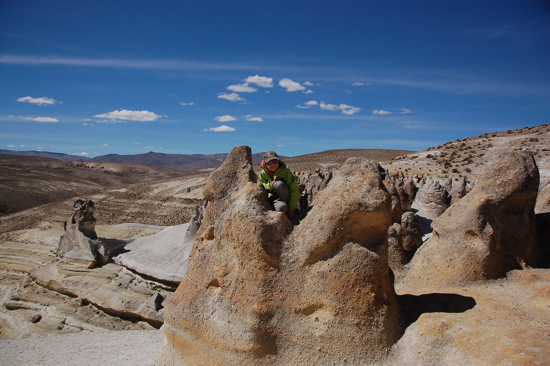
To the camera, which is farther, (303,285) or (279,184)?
(279,184)

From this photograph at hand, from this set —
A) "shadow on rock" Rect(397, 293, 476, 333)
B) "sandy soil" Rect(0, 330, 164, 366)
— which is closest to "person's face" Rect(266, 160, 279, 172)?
"shadow on rock" Rect(397, 293, 476, 333)

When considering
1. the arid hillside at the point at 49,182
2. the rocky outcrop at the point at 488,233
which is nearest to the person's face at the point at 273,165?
the rocky outcrop at the point at 488,233

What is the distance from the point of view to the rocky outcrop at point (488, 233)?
4223mm

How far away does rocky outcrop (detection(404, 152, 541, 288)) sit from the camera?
13.9ft

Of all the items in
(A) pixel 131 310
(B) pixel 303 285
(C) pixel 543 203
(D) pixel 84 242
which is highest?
(C) pixel 543 203

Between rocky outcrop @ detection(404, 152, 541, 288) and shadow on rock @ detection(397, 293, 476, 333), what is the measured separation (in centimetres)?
50

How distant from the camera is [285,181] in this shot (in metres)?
4.07

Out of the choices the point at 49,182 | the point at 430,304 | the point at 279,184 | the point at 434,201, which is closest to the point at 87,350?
the point at 279,184

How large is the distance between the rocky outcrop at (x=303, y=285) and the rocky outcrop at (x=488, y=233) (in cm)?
122

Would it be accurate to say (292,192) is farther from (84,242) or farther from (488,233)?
(84,242)

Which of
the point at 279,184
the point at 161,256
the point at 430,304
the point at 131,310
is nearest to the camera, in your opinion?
the point at 430,304

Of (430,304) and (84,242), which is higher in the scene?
(430,304)

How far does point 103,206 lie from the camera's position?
22.4 meters

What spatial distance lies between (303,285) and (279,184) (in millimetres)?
1104
